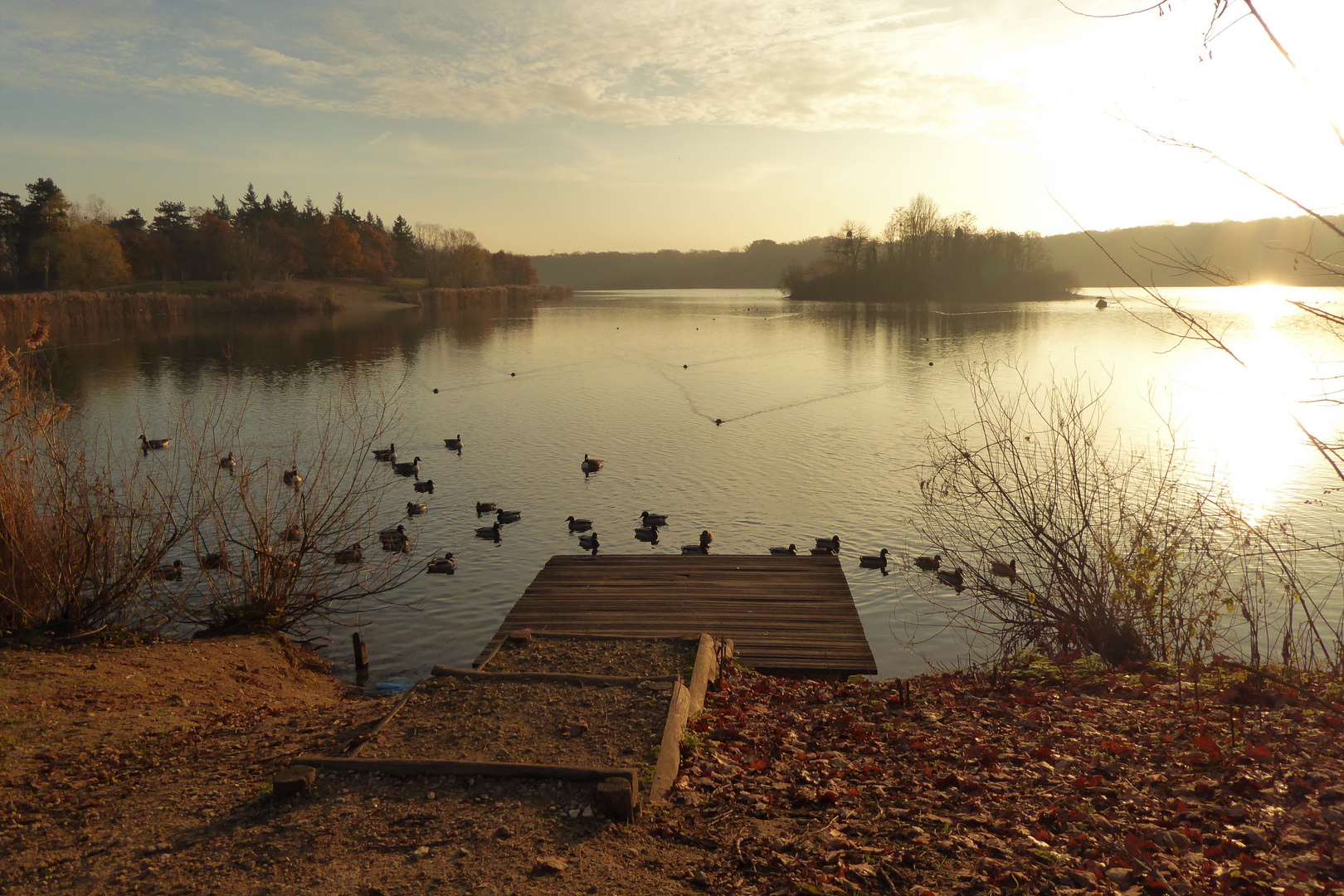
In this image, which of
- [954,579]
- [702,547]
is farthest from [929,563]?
[702,547]

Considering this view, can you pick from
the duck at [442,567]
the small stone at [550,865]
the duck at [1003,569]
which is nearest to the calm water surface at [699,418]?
the duck at [442,567]

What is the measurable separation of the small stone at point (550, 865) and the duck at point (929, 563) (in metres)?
12.2

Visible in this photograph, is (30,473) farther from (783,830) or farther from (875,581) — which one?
(875,581)

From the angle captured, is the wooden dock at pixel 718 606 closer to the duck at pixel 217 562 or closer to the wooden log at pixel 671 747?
the wooden log at pixel 671 747

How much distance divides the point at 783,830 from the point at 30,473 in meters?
10.5

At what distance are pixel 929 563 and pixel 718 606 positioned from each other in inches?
209

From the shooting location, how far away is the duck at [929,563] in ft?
51.0

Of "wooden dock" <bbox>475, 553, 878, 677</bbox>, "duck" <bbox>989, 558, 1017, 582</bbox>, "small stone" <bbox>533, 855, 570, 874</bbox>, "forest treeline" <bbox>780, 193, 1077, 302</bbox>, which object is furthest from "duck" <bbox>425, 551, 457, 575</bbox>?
"forest treeline" <bbox>780, 193, 1077, 302</bbox>

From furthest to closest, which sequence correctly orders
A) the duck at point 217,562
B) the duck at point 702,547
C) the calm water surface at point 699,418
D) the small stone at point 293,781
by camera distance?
1. the duck at point 702,547
2. the calm water surface at point 699,418
3. the duck at point 217,562
4. the small stone at point 293,781

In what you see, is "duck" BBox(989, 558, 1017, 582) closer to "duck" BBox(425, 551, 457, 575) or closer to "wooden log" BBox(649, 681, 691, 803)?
"wooden log" BBox(649, 681, 691, 803)

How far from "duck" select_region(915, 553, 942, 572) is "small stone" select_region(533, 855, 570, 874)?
12.2 meters

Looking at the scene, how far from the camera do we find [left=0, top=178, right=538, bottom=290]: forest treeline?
81062 mm

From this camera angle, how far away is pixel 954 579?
14.6 meters

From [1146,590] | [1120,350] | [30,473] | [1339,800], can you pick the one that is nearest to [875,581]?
[1146,590]
